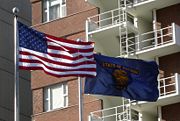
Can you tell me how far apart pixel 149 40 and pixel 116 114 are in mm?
4714

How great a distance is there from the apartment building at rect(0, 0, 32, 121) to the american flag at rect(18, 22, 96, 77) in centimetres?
2264

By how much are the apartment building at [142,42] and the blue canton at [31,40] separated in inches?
463

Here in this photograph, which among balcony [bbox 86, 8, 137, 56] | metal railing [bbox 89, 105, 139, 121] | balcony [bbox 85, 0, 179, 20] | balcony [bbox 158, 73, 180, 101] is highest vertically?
balcony [bbox 85, 0, 179, 20]

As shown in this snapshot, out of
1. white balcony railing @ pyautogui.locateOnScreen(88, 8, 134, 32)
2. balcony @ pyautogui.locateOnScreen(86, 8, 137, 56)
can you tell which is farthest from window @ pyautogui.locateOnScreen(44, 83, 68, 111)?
white balcony railing @ pyautogui.locateOnScreen(88, 8, 134, 32)

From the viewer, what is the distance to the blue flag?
47812 millimetres

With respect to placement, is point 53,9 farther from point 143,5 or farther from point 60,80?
point 143,5

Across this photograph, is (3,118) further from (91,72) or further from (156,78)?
(91,72)

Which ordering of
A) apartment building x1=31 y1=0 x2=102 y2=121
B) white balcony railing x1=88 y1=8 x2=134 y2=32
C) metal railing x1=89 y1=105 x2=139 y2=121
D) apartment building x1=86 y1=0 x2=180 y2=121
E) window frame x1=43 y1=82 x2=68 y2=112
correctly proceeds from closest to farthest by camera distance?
apartment building x1=86 y1=0 x2=180 y2=121
metal railing x1=89 y1=105 x2=139 y2=121
white balcony railing x1=88 y1=8 x2=134 y2=32
apartment building x1=31 y1=0 x2=102 y2=121
window frame x1=43 y1=82 x2=68 y2=112

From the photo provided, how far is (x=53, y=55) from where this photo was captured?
44.9 meters

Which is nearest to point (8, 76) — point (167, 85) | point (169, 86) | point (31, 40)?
point (169, 86)

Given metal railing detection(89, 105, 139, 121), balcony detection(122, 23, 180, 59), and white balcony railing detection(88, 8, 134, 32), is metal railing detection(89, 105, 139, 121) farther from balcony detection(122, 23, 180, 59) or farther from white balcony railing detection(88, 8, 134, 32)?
white balcony railing detection(88, 8, 134, 32)

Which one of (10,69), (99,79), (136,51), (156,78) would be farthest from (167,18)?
(10,69)

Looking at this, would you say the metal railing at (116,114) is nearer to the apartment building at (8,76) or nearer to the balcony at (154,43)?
the balcony at (154,43)

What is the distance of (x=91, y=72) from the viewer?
148ft
